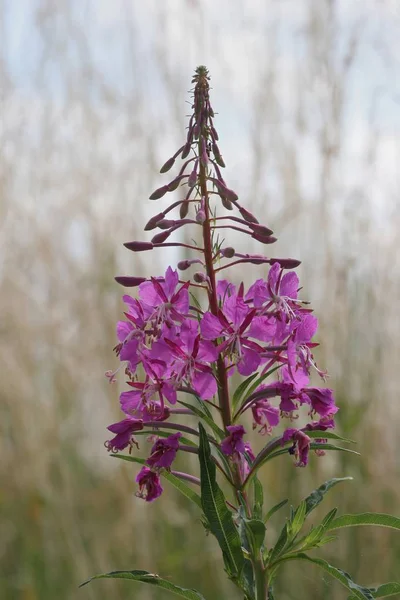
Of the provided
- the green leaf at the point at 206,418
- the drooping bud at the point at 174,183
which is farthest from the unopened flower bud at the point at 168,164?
the green leaf at the point at 206,418

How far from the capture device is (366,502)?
3555 millimetres

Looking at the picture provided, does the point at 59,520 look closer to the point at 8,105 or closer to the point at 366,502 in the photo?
the point at 366,502

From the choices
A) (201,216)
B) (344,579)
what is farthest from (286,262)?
(344,579)

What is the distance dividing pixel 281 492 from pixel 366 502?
0.40 m

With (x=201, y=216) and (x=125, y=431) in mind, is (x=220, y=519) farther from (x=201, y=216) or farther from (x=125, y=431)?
(x=201, y=216)

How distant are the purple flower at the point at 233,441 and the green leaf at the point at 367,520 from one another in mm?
205

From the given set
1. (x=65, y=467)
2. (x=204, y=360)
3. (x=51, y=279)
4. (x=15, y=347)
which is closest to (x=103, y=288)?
(x=51, y=279)

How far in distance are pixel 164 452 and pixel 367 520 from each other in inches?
13.3

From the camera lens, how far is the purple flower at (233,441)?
3.76 feet

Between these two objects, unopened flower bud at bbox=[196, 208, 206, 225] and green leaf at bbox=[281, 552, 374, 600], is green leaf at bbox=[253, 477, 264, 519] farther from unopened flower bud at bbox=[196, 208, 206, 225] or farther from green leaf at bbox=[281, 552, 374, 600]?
unopened flower bud at bbox=[196, 208, 206, 225]

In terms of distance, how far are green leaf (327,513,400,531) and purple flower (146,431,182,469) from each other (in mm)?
275

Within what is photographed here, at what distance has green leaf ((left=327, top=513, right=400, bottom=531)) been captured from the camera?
45.5 inches

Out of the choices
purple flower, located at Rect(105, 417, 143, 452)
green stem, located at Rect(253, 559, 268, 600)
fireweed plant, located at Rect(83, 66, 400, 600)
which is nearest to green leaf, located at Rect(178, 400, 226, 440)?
fireweed plant, located at Rect(83, 66, 400, 600)

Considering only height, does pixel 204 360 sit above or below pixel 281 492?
above
